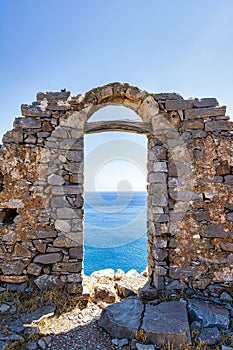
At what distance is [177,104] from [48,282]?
398cm

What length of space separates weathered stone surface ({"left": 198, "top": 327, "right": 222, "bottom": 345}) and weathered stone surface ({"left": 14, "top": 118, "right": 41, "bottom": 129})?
163 inches

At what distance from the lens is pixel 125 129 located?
A: 463 cm

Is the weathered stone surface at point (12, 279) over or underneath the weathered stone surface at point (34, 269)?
underneath

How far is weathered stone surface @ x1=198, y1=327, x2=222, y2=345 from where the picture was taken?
3.08 m

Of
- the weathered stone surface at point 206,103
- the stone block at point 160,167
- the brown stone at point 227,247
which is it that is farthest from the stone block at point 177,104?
the brown stone at point 227,247

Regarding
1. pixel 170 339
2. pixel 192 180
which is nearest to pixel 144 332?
pixel 170 339

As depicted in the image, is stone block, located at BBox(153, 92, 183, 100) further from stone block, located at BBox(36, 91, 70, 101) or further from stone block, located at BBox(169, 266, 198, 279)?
stone block, located at BBox(169, 266, 198, 279)

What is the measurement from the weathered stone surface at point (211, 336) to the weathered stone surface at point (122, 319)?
0.88 m

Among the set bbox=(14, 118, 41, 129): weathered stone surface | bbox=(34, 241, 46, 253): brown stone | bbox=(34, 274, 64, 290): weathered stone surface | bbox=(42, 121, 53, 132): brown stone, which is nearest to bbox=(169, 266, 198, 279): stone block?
bbox=(34, 274, 64, 290): weathered stone surface

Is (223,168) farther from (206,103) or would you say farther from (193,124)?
(206,103)

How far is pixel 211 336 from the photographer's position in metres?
3.16

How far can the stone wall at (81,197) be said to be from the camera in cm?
416

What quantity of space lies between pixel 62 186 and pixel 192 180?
2.37 metres

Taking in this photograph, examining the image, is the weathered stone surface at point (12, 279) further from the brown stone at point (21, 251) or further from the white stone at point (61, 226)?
the white stone at point (61, 226)
